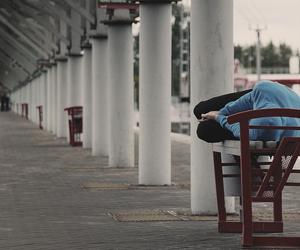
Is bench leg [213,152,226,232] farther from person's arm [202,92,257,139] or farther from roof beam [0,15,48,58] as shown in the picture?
roof beam [0,15,48,58]

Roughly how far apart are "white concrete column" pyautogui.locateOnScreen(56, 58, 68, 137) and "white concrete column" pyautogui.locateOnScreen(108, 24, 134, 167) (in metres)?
18.3

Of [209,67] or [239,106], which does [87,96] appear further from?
[239,106]

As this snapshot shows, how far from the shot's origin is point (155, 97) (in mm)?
17141

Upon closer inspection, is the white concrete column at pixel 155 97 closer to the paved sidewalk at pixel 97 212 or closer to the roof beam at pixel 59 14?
the paved sidewalk at pixel 97 212

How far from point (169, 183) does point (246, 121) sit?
27.6 ft

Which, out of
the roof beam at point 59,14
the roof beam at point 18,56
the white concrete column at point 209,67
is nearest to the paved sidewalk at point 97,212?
the white concrete column at point 209,67

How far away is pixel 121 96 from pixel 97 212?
30.9 feet

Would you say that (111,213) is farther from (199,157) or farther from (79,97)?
(79,97)

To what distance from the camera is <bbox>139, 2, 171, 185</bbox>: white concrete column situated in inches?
674

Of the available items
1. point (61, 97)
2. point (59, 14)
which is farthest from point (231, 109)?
point (61, 97)

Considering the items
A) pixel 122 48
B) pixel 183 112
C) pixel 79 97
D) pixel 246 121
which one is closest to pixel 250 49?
pixel 183 112

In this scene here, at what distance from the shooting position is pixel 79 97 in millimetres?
36750

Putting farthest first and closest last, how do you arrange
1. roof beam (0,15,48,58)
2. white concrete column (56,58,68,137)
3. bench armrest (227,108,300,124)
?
roof beam (0,15,48,58), white concrete column (56,58,68,137), bench armrest (227,108,300,124)

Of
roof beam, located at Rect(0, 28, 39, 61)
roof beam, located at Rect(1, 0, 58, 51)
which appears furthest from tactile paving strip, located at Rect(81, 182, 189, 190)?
roof beam, located at Rect(0, 28, 39, 61)
